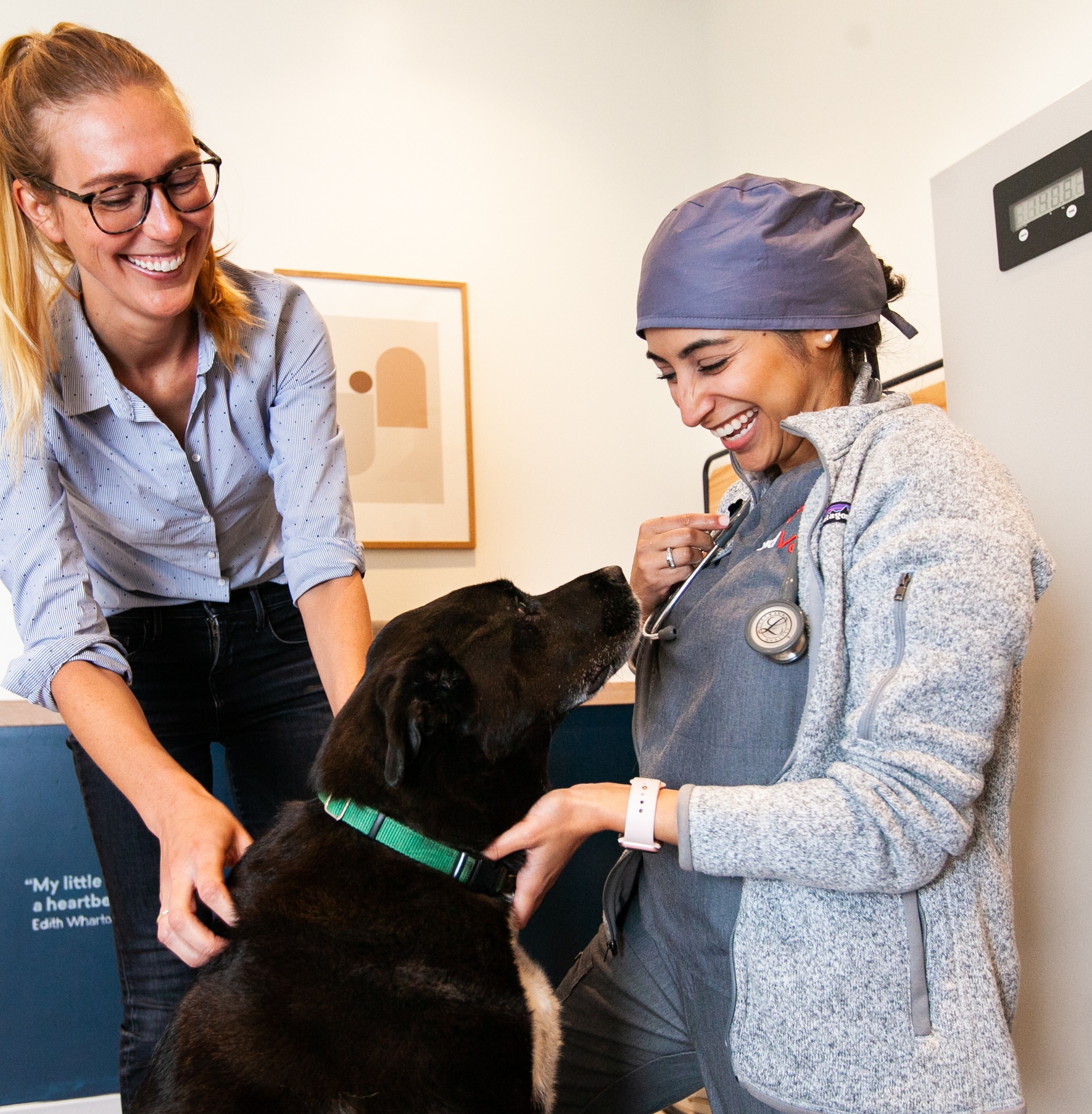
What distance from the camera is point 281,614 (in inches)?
69.9

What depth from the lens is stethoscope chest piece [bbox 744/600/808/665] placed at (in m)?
1.16

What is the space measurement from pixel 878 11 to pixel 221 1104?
2.95m

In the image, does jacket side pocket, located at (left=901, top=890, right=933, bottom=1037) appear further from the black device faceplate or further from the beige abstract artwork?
the beige abstract artwork

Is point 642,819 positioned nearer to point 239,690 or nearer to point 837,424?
point 837,424

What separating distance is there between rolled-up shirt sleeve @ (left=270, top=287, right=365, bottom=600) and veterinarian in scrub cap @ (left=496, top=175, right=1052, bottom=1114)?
60cm

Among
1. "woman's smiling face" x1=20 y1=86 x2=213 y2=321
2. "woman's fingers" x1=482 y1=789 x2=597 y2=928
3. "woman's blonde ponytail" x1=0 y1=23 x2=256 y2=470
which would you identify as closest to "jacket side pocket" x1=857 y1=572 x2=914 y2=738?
"woman's fingers" x1=482 y1=789 x2=597 y2=928

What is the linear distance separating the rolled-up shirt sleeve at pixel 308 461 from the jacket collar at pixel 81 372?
0.23 meters

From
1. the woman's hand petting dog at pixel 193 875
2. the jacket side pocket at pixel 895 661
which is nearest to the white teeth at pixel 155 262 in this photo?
the woman's hand petting dog at pixel 193 875

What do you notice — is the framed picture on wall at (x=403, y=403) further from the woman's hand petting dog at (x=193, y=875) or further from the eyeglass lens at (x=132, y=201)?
the woman's hand petting dog at (x=193, y=875)

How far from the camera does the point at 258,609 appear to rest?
69.1 inches

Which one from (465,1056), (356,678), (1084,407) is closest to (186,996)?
(465,1056)

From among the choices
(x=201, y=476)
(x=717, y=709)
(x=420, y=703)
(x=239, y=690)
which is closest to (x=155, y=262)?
(x=201, y=476)

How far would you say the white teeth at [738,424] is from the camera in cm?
141

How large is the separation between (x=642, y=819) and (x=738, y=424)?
0.61m
